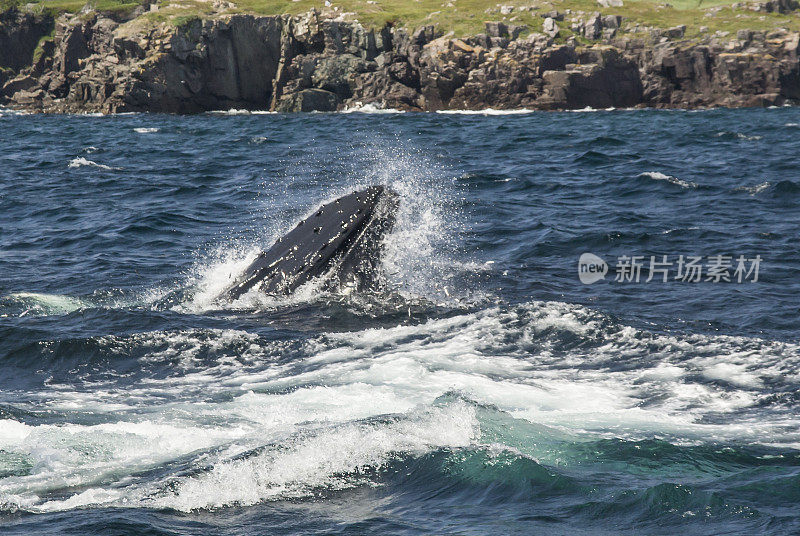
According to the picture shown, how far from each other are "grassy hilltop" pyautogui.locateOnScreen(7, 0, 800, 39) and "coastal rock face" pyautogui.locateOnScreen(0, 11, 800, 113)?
91.6 inches

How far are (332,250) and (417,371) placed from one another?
128 inches

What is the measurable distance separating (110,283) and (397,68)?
78076 millimetres

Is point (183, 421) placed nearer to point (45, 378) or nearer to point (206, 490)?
point (206, 490)

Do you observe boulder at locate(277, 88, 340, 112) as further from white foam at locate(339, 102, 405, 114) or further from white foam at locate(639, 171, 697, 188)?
white foam at locate(639, 171, 697, 188)

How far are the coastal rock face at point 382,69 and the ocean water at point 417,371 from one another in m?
62.2

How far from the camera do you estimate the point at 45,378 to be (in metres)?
11.9

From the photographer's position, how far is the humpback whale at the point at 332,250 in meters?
14.0

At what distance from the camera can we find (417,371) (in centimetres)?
1146

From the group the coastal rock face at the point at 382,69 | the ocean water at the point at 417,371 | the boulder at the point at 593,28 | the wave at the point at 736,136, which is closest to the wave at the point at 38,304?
the ocean water at the point at 417,371

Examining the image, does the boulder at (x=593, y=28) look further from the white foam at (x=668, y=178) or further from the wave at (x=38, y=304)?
the wave at (x=38, y=304)

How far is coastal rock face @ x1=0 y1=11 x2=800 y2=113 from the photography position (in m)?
85.1

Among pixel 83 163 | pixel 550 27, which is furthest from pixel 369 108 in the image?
pixel 83 163

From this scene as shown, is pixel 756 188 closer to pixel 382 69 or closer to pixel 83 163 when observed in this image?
pixel 83 163

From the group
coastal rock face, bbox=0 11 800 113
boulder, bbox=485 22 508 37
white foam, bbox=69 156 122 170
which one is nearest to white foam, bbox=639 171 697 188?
white foam, bbox=69 156 122 170
